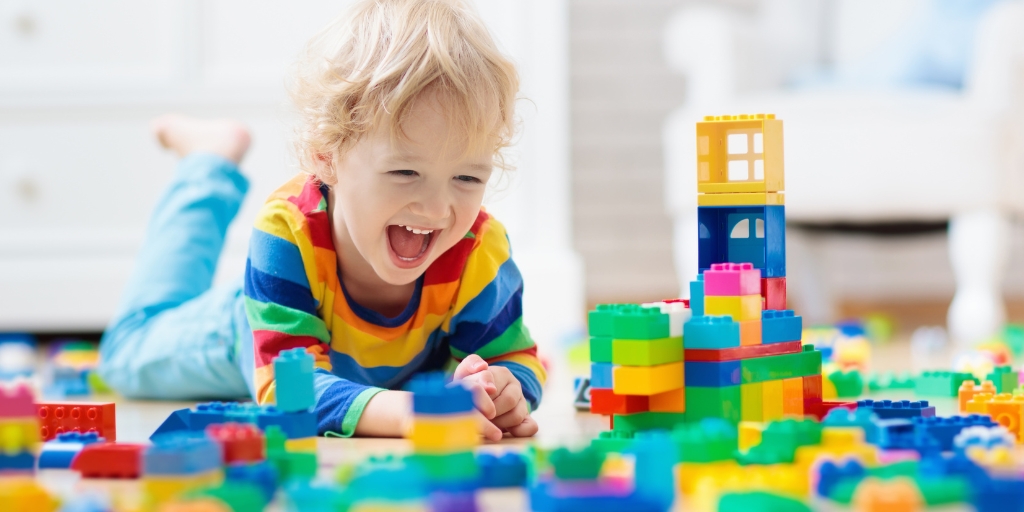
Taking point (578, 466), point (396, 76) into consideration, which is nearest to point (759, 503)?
point (578, 466)

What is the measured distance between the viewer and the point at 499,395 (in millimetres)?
938

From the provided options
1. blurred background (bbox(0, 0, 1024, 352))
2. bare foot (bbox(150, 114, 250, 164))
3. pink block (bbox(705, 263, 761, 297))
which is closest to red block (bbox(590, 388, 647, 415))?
pink block (bbox(705, 263, 761, 297))

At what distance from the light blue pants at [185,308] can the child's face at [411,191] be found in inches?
11.7

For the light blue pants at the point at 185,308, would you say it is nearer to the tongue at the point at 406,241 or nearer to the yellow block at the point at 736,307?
the tongue at the point at 406,241

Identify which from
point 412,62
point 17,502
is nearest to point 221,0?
point 412,62

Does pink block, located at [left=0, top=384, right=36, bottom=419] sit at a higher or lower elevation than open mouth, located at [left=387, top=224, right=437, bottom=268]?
lower

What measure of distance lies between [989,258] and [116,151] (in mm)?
1646

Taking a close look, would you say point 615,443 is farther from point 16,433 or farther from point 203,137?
point 203,137

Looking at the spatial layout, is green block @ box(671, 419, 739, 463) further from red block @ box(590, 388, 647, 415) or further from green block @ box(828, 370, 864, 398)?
green block @ box(828, 370, 864, 398)

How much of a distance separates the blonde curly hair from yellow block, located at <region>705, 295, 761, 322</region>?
26 centimetres

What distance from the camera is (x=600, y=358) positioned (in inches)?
30.9

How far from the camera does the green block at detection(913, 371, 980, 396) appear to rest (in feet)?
3.79

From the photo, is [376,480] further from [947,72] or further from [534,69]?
[947,72]

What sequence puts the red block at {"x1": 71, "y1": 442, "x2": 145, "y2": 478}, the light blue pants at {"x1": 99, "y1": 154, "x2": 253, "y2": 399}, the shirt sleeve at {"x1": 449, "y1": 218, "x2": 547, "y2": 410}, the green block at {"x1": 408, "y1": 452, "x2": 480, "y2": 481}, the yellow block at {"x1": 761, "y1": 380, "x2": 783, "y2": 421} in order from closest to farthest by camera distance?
the green block at {"x1": 408, "y1": 452, "x2": 480, "y2": 481}
the red block at {"x1": 71, "y1": 442, "x2": 145, "y2": 478}
the yellow block at {"x1": 761, "y1": 380, "x2": 783, "y2": 421}
the shirt sleeve at {"x1": 449, "y1": 218, "x2": 547, "y2": 410}
the light blue pants at {"x1": 99, "y1": 154, "x2": 253, "y2": 399}
